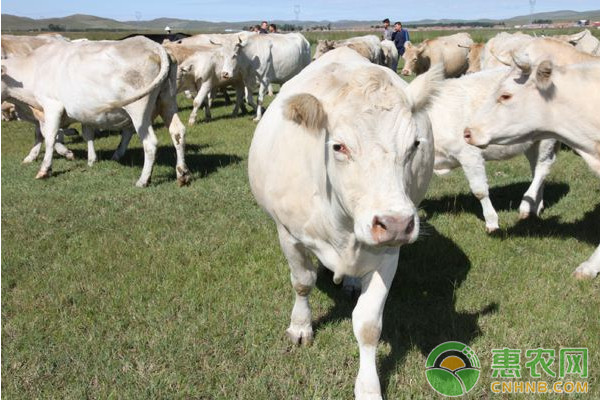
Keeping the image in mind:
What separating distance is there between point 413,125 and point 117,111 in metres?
6.46

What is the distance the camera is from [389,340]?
158 inches

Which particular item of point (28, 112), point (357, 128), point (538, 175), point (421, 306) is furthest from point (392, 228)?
point (28, 112)

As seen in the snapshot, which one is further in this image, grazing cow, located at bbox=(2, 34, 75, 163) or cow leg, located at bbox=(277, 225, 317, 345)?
grazing cow, located at bbox=(2, 34, 75, 163)

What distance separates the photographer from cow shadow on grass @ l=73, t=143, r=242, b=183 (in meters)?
9.31

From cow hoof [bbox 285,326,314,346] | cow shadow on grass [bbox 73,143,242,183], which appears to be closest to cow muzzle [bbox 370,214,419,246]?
cow hoof [bbox 285,326,314,346]

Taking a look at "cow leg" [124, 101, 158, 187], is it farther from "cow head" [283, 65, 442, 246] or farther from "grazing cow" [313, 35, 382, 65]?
"grazing cow" [313, 35, 382, 65]

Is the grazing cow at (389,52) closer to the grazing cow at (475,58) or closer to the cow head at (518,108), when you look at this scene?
the grazing cow at (475,58)

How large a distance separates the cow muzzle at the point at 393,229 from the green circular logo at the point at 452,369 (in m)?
1.41

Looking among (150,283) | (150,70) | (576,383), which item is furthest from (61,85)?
(576,383)

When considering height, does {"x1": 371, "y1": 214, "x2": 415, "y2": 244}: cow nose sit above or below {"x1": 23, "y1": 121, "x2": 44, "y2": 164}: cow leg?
above

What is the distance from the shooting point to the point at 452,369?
3650 mm

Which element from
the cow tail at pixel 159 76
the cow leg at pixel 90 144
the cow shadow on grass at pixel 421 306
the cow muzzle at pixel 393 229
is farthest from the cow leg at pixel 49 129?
the cow muzzle at pixel 393 229

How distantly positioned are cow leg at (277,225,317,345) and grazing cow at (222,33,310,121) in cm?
1116

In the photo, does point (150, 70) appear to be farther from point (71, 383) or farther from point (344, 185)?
point (344, 185)
